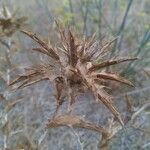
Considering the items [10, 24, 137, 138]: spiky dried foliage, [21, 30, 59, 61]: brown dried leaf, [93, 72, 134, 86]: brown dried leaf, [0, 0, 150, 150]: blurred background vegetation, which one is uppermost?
[21, 30, 59, 61]: brown dried leaf

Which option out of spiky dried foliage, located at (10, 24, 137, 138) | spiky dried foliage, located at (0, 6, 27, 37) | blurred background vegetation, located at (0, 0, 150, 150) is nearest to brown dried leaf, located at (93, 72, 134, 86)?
spiky dried foliage, located at (10, 24, 137, 138)

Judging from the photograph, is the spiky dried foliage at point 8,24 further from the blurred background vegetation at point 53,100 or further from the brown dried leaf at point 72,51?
the brown dried leaf at point 72,51

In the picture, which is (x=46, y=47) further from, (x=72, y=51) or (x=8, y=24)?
(x=8, y=24)

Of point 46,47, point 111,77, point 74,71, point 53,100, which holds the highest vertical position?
point 46,47

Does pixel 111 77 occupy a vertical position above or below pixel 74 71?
below

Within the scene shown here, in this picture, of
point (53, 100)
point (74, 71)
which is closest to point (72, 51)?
point (74, 71)

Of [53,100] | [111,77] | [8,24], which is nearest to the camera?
[111,77]

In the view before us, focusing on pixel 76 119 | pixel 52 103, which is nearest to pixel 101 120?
pixel 52 103

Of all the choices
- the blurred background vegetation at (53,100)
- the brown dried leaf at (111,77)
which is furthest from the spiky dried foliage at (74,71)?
the blurred background vegetation at (53,100)

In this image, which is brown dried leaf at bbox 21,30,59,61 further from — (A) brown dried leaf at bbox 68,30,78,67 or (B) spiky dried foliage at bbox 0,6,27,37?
(B) spiky dried foliage at bbox 0,6,27,37
